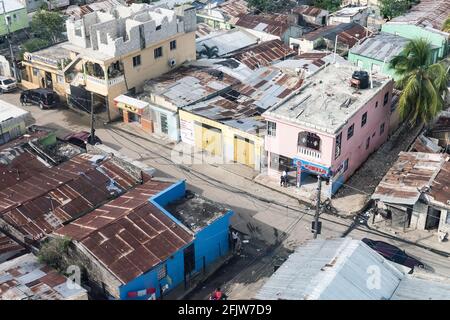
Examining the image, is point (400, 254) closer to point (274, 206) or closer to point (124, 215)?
point (274, 206)

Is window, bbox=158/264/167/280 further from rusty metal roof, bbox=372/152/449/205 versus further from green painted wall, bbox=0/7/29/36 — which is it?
green painted wall, bbox=0/7/29/36

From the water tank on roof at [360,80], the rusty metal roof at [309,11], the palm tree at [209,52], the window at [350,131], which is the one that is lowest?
the palm tree at [209,52]

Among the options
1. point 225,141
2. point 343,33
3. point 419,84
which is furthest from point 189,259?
point 343,33

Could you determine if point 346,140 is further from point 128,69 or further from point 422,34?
point 422,34

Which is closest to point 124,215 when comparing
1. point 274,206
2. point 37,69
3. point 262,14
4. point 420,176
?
point 274,206

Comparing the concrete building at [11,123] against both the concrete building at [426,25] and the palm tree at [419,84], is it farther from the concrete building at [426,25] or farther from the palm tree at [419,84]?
the concrete building at [426,25]

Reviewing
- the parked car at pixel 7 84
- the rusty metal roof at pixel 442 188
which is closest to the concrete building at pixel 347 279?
the rusty metal roof at pixel 442 188
